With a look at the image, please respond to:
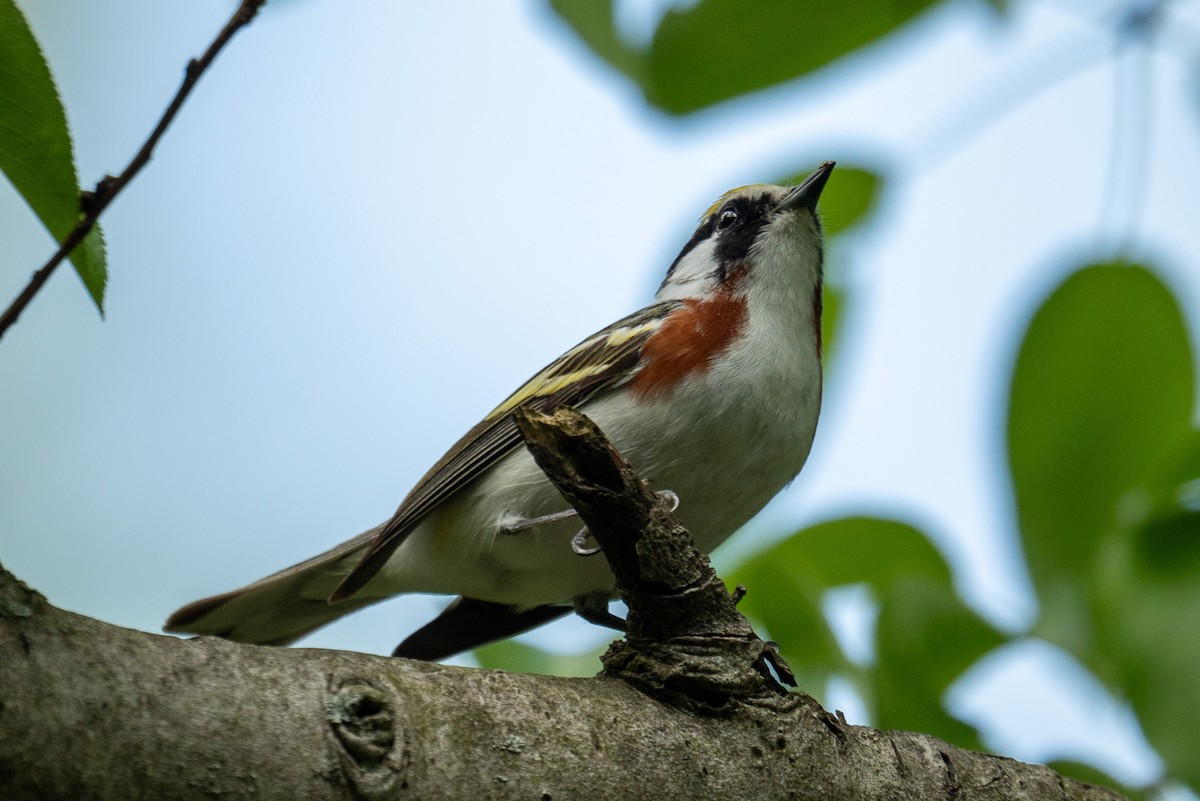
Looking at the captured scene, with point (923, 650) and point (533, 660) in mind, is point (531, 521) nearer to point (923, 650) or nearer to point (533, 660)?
point (533, 660)

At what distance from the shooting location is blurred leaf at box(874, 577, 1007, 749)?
353cm

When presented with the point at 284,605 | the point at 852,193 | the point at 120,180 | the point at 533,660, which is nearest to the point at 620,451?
the point at 533,660

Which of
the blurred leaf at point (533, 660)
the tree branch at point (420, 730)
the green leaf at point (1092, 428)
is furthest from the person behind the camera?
the blurred leaf at point (533, 660)

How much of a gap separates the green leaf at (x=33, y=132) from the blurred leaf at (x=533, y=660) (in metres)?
2.05

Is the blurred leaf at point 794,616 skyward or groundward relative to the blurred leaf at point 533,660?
groundward

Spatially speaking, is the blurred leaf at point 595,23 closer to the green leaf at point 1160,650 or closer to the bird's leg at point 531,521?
the bird's leg at point 531,521

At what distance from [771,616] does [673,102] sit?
161cm

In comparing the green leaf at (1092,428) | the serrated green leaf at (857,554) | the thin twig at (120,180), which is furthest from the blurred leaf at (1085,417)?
the thin twig at (120,180)

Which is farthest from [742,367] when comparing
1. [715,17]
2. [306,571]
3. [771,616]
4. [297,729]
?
[297,729]

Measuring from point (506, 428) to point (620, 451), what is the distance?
539mm

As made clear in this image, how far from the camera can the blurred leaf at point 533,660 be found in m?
3.94

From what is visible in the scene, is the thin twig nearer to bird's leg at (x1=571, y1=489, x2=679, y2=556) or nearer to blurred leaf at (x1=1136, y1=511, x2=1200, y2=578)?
bird's leg at (x1=571, y1=489, x2=679, y2=556)

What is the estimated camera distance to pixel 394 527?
4512 mm

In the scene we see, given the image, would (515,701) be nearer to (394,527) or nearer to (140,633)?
(140,633)
